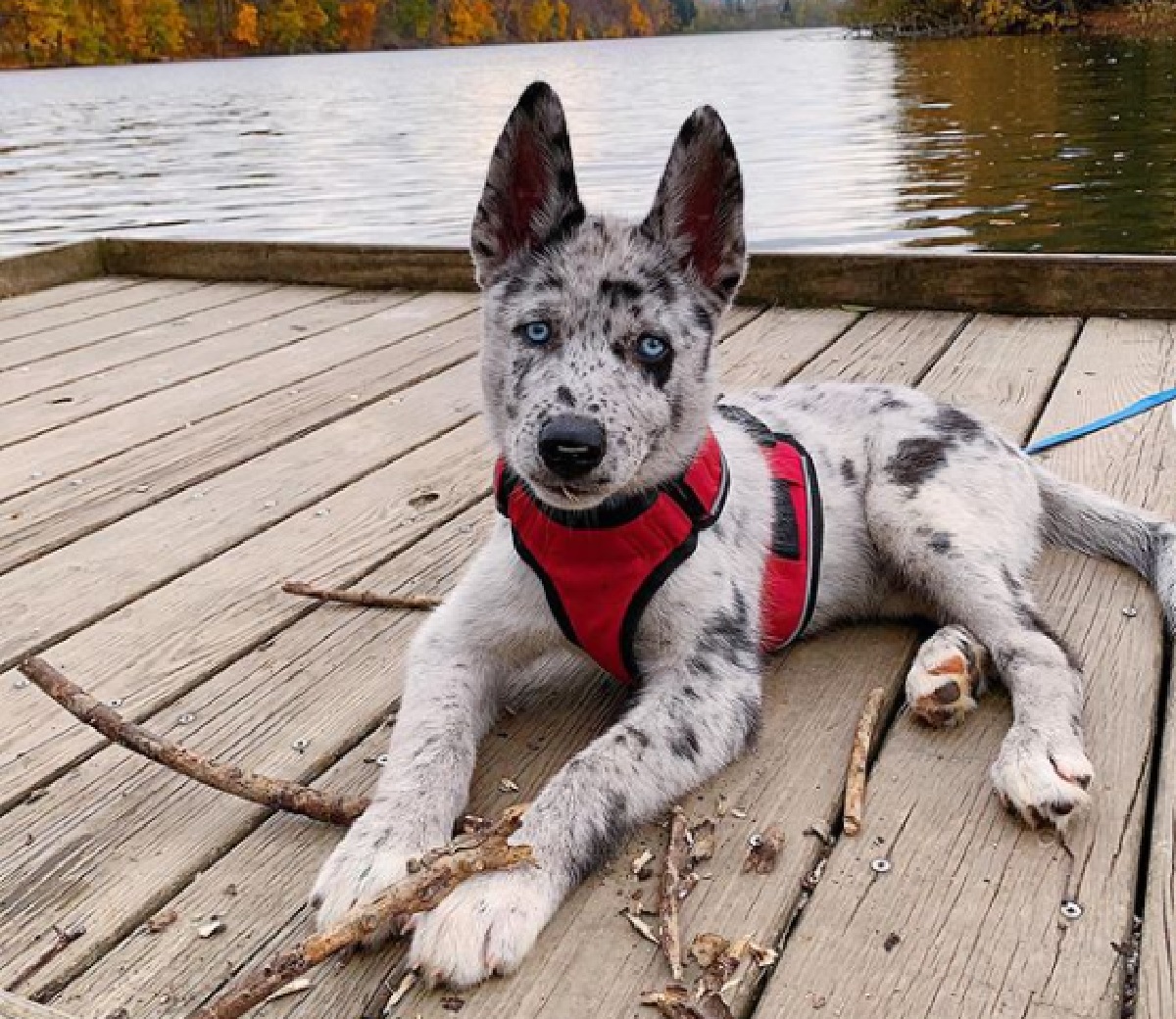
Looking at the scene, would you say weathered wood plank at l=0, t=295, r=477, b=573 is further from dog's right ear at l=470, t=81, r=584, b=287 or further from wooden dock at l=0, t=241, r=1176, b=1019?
dog's right ear at l=470, t=81, r=584, b=287

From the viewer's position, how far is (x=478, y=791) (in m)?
2.63

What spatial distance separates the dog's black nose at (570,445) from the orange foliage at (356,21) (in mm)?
91398

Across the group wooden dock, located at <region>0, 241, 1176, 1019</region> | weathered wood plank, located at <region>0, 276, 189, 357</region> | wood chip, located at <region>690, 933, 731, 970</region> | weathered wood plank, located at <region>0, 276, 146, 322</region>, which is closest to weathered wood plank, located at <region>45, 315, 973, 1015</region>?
wooden dock, located at <region>0, 241, 1176, 1019</region>

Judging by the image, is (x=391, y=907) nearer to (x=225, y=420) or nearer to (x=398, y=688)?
(x=398, y=688)

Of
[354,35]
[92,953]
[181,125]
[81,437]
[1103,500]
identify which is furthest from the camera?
[354,35]

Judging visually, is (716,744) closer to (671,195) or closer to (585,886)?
(585,886)

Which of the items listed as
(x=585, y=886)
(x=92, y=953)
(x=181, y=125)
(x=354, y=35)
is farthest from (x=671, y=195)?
(x=354, y=35)

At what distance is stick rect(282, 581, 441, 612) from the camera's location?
3408 mm

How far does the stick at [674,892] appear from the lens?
6.88ft

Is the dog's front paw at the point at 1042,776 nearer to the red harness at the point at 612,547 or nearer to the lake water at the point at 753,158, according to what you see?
the red harness at the point at 612,547

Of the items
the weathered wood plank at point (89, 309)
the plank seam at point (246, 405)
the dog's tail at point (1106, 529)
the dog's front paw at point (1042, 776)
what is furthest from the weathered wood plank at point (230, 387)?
the dog's front paw at point (1042, 776)

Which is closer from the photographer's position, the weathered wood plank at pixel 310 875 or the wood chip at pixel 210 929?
the weathered wood plank at pixel 310 875

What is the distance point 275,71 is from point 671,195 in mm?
79332

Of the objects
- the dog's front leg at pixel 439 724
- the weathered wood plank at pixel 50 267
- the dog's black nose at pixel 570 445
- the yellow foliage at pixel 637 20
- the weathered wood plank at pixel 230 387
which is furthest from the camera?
the yellow foliage at pixel 637 20
